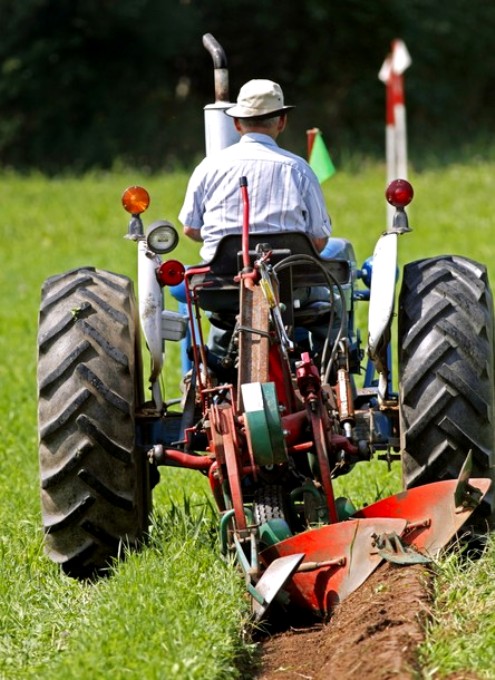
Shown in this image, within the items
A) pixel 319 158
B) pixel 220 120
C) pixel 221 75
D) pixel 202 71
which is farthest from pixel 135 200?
pixel 202 71

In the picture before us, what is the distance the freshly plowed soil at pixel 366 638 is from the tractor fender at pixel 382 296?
98 centimetres

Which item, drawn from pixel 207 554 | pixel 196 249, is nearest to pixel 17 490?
pixel 207 554

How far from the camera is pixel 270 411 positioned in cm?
566

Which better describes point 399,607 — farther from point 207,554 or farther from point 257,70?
point 257,70

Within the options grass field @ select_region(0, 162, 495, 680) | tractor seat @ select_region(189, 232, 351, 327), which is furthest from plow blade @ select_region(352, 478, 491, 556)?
tractor seat @ select_region(189, 232, 351, 327)

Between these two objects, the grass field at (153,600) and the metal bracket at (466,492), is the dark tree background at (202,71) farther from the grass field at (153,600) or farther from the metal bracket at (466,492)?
the metal bracket at (466,492)

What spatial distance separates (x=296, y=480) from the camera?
6113 millimetres

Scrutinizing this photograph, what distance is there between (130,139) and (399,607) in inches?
1059

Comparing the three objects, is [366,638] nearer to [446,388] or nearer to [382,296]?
[446,388]

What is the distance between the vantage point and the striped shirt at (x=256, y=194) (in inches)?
246

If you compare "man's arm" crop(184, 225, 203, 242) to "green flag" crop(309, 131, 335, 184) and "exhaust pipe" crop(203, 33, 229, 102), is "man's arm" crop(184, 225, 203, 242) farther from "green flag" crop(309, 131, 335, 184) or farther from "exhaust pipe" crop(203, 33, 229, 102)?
"green flag" crop(309, 131, 335, 184)

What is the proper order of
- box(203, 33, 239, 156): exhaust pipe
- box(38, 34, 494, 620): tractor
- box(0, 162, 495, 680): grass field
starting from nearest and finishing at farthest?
box(0, 162, 495, 680): grass field → box(38, 34, 494, 620): tractor → box(203, 33, 239, 156): exhaust pipe

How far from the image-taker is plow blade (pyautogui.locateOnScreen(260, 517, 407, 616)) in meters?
5.50

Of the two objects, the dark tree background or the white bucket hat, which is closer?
the white bucket hat
